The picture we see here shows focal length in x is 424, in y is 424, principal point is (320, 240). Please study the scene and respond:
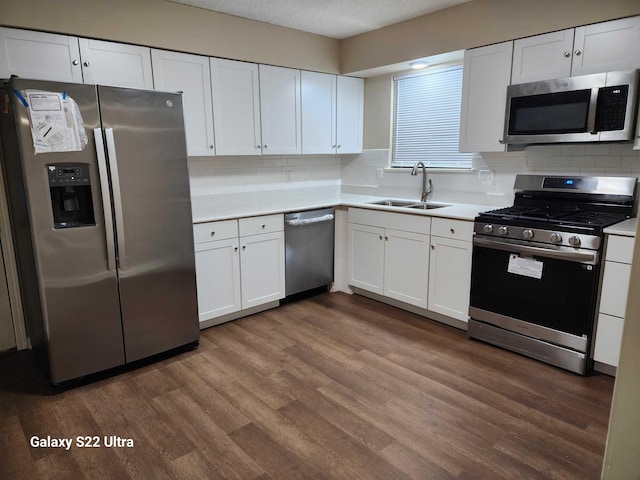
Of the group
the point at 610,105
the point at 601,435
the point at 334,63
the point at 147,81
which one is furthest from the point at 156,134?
the point at 601,435

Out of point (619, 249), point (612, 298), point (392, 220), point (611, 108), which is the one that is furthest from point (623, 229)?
point (392, 220)

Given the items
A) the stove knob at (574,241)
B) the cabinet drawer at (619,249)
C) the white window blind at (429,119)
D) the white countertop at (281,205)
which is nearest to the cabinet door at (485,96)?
the white window blind at (429,119)

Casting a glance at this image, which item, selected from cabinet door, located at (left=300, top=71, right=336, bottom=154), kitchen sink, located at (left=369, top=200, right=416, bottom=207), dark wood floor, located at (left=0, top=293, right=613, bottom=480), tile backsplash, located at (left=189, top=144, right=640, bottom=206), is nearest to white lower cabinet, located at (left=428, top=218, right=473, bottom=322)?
dark wood floor, located at (left=0, top=293, right=613, bottom=480)

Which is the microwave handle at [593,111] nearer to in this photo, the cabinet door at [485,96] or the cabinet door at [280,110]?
the cabinet door at [485,96]

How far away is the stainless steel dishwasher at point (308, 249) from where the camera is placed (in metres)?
3.75

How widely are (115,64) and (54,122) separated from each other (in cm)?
86

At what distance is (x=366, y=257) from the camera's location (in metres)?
3.88

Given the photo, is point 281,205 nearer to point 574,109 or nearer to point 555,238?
point 555,238

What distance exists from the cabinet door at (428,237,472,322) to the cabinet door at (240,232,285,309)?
50.6 inches

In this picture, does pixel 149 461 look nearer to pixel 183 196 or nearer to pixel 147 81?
pixel 183 196

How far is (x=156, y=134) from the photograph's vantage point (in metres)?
2.58

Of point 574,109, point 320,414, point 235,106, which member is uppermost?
point 235,106

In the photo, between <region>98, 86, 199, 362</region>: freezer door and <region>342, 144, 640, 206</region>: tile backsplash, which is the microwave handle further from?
<region>98, 86, 199, 362</region>: freezer door

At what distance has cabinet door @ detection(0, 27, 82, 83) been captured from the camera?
2.49m
